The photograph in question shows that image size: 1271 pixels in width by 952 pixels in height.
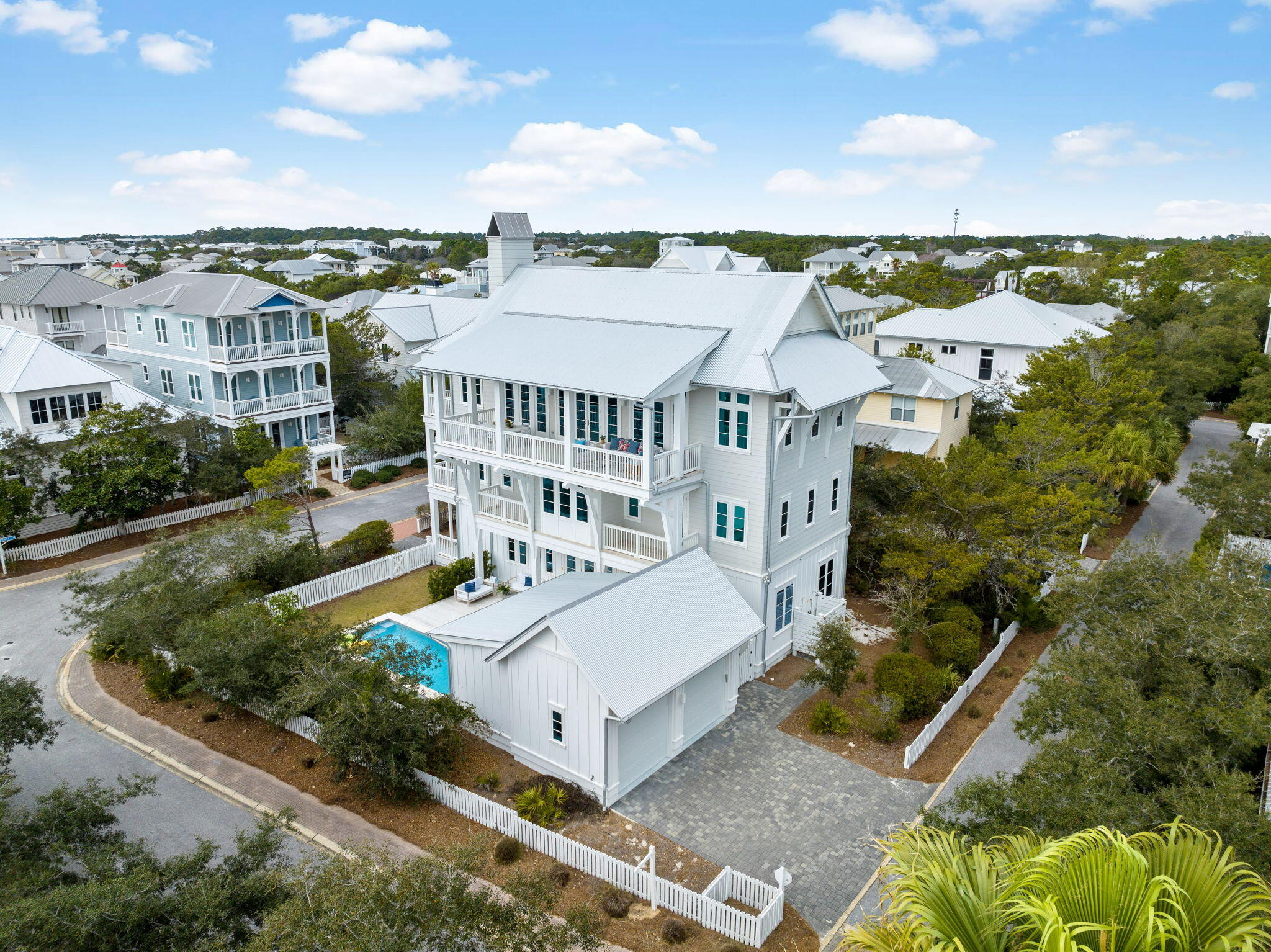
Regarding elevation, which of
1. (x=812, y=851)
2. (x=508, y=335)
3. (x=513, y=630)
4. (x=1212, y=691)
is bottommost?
(x=812, y=851)

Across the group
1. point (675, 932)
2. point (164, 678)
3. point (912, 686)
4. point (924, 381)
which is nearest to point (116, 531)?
point (164, 678)

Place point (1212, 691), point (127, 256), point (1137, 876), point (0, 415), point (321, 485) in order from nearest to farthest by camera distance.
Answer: point (1137, 876) → point (1212, 691) → point (0, 415) → point (321, 485) → point (127, 256)

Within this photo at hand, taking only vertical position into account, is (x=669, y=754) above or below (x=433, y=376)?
below

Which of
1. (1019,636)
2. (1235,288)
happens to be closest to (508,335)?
(1019,636)

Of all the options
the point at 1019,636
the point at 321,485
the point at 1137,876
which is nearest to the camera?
the point at 1137,876

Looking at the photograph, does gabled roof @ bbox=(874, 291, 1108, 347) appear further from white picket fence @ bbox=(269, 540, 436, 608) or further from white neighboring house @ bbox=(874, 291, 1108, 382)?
white picket fence @ bbox=(269, 540, 436, 608)

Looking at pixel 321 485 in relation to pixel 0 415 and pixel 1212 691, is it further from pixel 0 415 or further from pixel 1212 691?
pixel 1212 691

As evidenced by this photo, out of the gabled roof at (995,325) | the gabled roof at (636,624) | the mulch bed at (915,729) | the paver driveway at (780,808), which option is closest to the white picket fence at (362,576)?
the gabled roof at (636,624)

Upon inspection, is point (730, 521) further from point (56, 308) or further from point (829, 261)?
point (829, 261)
